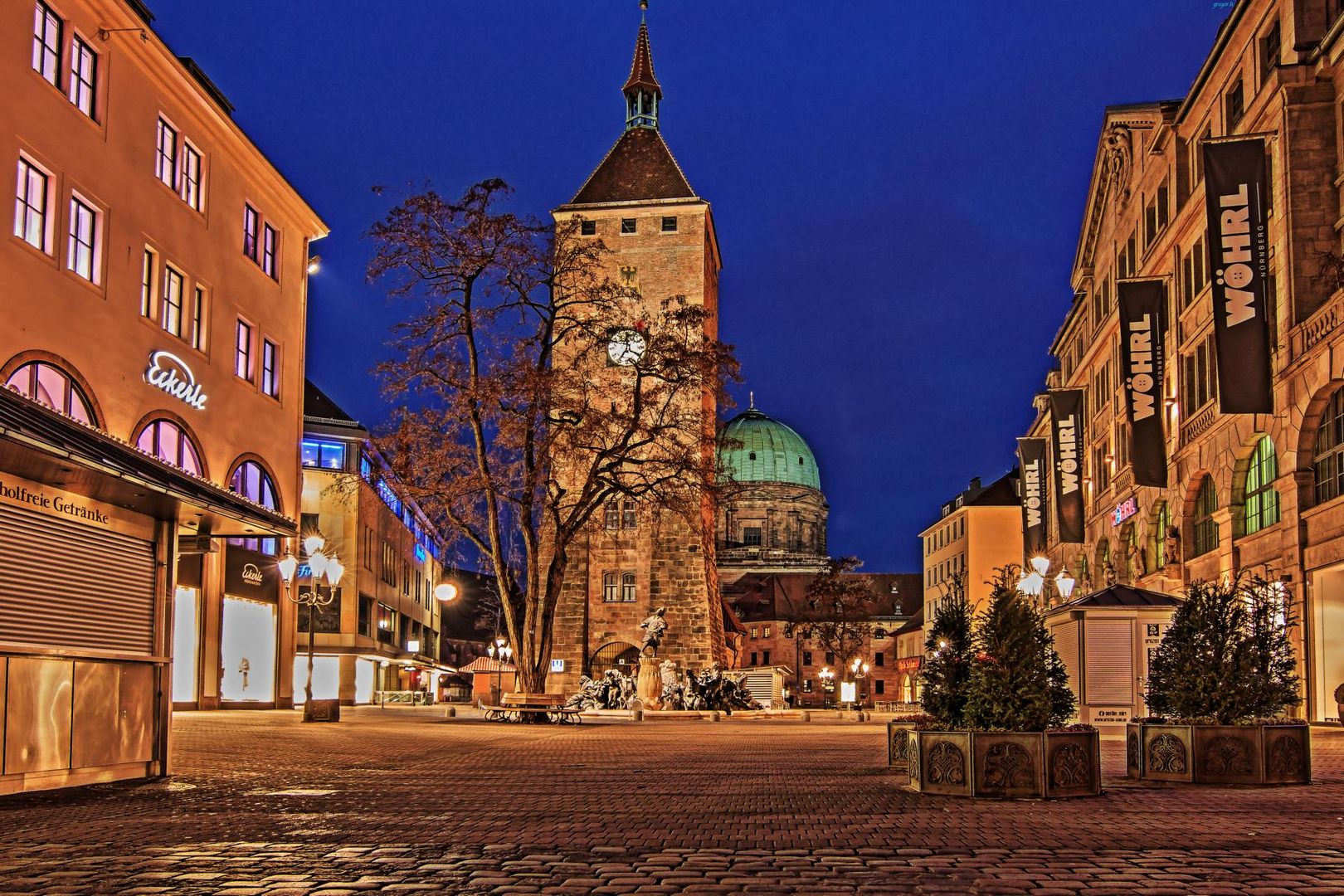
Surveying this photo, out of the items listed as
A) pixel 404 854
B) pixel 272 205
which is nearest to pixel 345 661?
pixel 272 205

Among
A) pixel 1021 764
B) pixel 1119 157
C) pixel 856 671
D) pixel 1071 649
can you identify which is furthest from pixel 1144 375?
pixel 856 671

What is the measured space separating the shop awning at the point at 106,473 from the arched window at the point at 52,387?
8565 millimetres

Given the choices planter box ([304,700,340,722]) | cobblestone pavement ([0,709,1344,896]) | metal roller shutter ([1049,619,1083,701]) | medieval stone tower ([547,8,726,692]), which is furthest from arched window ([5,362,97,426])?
medieval stone tower ([547,8,726,692])

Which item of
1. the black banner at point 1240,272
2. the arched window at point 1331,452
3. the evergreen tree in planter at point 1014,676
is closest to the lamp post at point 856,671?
the black banner at point 1240,272

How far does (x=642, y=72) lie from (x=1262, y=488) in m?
55.8

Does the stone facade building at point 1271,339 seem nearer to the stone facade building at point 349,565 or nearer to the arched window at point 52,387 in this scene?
the arched window at point 52,387

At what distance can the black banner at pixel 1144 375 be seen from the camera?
40.9 m

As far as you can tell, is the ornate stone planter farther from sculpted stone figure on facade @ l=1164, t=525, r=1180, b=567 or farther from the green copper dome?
the green copper dome

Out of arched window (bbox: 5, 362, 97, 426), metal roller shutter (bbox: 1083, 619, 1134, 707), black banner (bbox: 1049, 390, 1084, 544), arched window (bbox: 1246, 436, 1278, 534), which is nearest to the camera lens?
arched window (bbox: 5, 362, 97, 426)

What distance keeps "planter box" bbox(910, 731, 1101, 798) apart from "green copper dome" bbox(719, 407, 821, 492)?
125249 millimetres

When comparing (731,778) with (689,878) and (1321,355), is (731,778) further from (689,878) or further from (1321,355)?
(1321,355)

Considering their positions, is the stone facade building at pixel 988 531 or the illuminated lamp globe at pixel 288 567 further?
the stone facade building at pixel 988 531

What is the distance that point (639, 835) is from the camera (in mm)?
10242

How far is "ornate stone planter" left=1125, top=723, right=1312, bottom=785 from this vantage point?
48.0 ft
